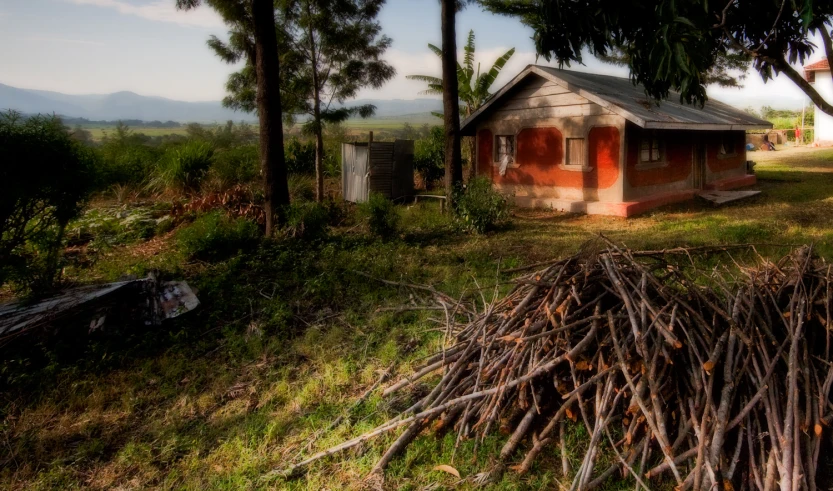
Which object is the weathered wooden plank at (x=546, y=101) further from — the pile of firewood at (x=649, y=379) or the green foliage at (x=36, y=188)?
the green foliage at (x=36, y=188)

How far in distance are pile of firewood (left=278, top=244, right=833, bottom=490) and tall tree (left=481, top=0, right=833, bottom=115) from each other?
1.85m

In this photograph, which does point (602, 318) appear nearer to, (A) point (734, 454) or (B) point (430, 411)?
(A) point (734, 454)

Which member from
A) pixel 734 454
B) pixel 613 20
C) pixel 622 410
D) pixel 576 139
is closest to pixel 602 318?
pixel 622 410

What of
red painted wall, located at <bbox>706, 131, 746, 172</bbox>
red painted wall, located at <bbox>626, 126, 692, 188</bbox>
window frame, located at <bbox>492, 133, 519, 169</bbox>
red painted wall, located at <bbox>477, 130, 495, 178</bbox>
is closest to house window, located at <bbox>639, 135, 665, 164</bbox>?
red painted wall, located at <bbox>626, 126, 692, 188</bbox>

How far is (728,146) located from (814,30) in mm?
13606

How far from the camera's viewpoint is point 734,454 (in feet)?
10.1

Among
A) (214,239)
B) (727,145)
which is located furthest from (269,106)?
(727,145)

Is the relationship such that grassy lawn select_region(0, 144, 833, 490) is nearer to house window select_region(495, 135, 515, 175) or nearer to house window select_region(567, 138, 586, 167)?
house window select_region(567, 138, 586, 167)

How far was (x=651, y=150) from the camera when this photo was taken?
1395cm

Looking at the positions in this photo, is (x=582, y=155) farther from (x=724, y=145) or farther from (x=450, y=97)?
(x=724, y=145)

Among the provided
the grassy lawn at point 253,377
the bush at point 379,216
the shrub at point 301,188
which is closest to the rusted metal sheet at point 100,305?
the grassy lawn at point 253,377

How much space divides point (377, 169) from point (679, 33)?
35.0 feet

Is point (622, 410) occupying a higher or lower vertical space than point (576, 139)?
lower

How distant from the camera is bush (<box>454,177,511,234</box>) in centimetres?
1080
